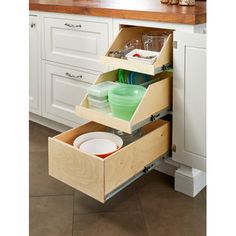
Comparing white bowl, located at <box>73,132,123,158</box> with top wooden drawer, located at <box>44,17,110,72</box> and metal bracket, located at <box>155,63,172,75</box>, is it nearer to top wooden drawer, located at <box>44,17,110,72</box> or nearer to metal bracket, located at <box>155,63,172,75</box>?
metal bracket, located at <box>155,63,172,75</box>

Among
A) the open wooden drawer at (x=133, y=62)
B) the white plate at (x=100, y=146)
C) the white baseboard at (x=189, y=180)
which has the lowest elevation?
the white baseboard at (x=189, y=180)

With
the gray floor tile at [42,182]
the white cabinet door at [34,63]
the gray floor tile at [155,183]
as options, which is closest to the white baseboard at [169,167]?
the gray floor tile at [155,183]

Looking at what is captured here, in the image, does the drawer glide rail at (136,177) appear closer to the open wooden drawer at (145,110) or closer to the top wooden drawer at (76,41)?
the open wooden drawer at (145,110)

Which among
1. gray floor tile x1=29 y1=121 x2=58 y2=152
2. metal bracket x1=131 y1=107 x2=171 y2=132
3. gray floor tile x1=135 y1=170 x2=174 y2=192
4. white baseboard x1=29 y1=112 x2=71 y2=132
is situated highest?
metal bracket x1=131 y1=107 x2=171 y2=132

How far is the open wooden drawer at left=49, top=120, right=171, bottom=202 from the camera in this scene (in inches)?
56.2

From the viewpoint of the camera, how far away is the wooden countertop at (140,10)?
1620 millimetres

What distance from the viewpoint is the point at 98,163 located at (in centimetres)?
140

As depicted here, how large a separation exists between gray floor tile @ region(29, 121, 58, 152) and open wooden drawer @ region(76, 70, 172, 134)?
844 mm

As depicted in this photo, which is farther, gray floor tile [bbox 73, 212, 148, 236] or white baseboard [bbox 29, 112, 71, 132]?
white baseboard [bbox 29, 112, 71, 132]

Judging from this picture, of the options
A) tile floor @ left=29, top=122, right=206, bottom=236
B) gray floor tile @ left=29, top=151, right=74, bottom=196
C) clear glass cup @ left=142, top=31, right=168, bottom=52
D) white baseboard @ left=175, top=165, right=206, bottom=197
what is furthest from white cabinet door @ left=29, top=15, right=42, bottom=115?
white baseboard @ left=175, top=165, right=206, bottom=197
